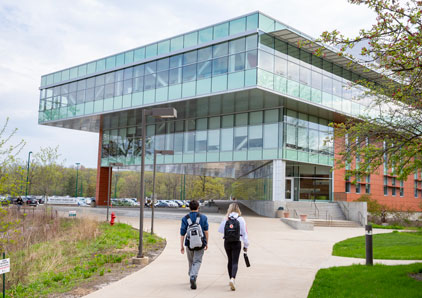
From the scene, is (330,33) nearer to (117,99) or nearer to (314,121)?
(314,121)

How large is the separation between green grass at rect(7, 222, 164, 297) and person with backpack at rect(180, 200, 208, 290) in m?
2.56

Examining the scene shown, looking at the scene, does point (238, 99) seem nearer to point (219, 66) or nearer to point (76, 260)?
point (219, 66)

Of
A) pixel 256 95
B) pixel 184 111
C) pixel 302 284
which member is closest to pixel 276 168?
pixel 256 95

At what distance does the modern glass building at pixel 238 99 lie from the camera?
31844mm

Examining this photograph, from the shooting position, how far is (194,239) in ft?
27.2

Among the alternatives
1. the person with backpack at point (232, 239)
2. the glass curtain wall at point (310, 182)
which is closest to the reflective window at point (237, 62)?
the glass curtain wall at point (310, 182)

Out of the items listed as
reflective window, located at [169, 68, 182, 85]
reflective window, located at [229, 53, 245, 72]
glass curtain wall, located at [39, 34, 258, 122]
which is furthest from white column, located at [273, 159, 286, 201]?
reflective window, located at [169, 68, 182, 85]

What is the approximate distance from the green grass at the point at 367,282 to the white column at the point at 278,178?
76.3 feet

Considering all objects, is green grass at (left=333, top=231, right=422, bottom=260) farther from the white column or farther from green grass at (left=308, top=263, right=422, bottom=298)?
the white column

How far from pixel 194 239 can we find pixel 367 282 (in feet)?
11.8

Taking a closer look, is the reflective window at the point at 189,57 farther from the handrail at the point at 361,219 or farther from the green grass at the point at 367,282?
the green grass at the point at 367,282

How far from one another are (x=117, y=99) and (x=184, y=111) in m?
6.78

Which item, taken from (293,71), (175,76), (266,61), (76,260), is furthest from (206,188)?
(76,260)

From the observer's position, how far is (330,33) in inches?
346
